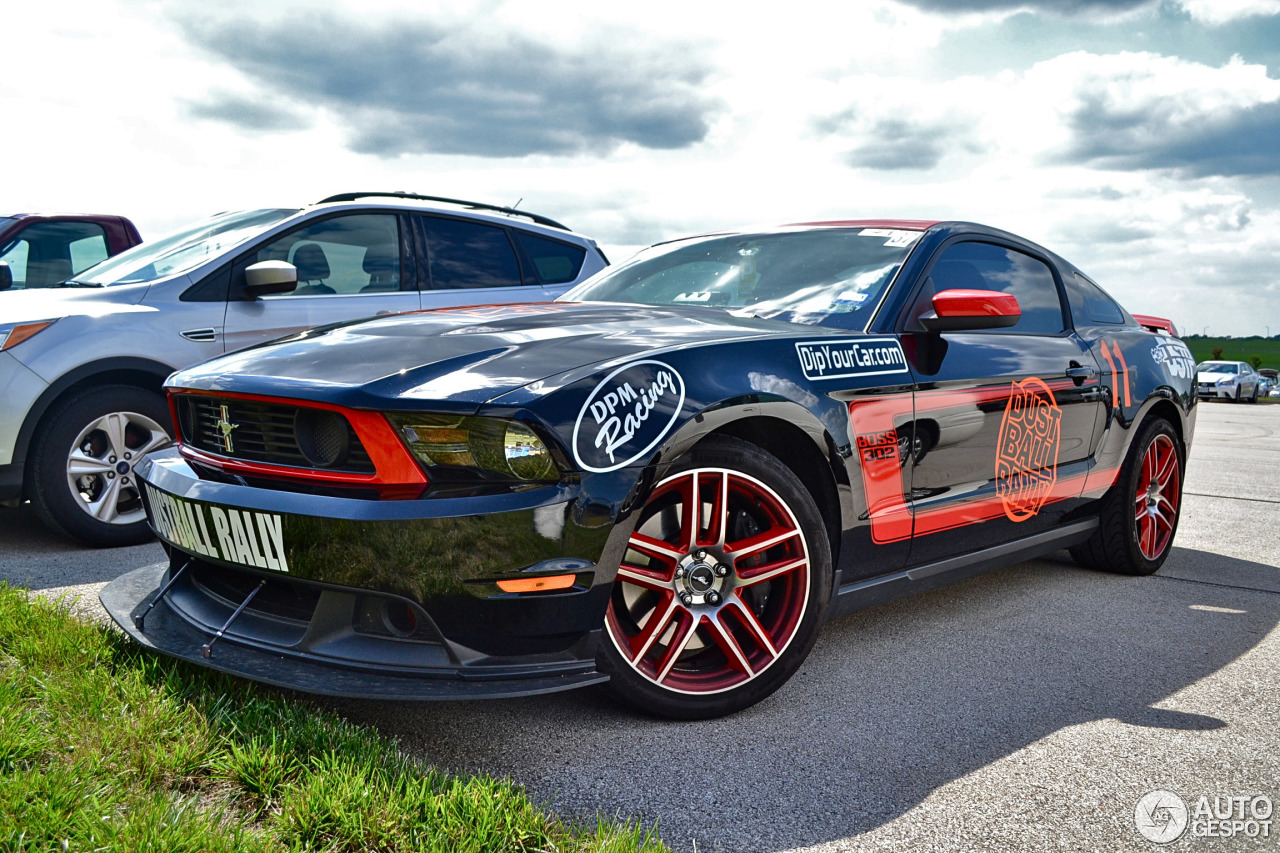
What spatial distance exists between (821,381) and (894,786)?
112 centimetres

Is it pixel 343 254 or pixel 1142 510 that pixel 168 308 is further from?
pixel 1142 510

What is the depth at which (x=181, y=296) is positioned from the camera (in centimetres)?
492

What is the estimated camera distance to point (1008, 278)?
418cm

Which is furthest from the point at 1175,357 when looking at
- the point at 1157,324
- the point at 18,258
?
the point at 18,258

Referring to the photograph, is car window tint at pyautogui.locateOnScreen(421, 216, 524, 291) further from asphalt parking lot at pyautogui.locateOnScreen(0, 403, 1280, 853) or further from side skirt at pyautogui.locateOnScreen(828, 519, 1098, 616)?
side skirt at pyautogui.locateOnScreen(828, 519, 1098, 616)

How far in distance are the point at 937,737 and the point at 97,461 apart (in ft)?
12.5

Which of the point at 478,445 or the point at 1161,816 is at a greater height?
the point at 478,445

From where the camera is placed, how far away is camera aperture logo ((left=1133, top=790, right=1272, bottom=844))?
224cm

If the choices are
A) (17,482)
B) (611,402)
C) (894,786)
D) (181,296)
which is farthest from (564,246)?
(894,786)

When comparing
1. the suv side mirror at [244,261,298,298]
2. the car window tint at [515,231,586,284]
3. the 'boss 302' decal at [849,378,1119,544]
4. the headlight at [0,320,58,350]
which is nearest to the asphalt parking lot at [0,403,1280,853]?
the 'boss 302' decal at [849,378,1119,544]

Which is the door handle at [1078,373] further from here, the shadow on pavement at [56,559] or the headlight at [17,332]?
the headlight at [17,332]

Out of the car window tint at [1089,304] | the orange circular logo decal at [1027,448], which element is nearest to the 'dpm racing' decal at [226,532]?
the orange circular logo decal at [1027,448]

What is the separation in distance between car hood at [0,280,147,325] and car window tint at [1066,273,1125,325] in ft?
14.0

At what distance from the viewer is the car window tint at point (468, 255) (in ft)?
19.3
